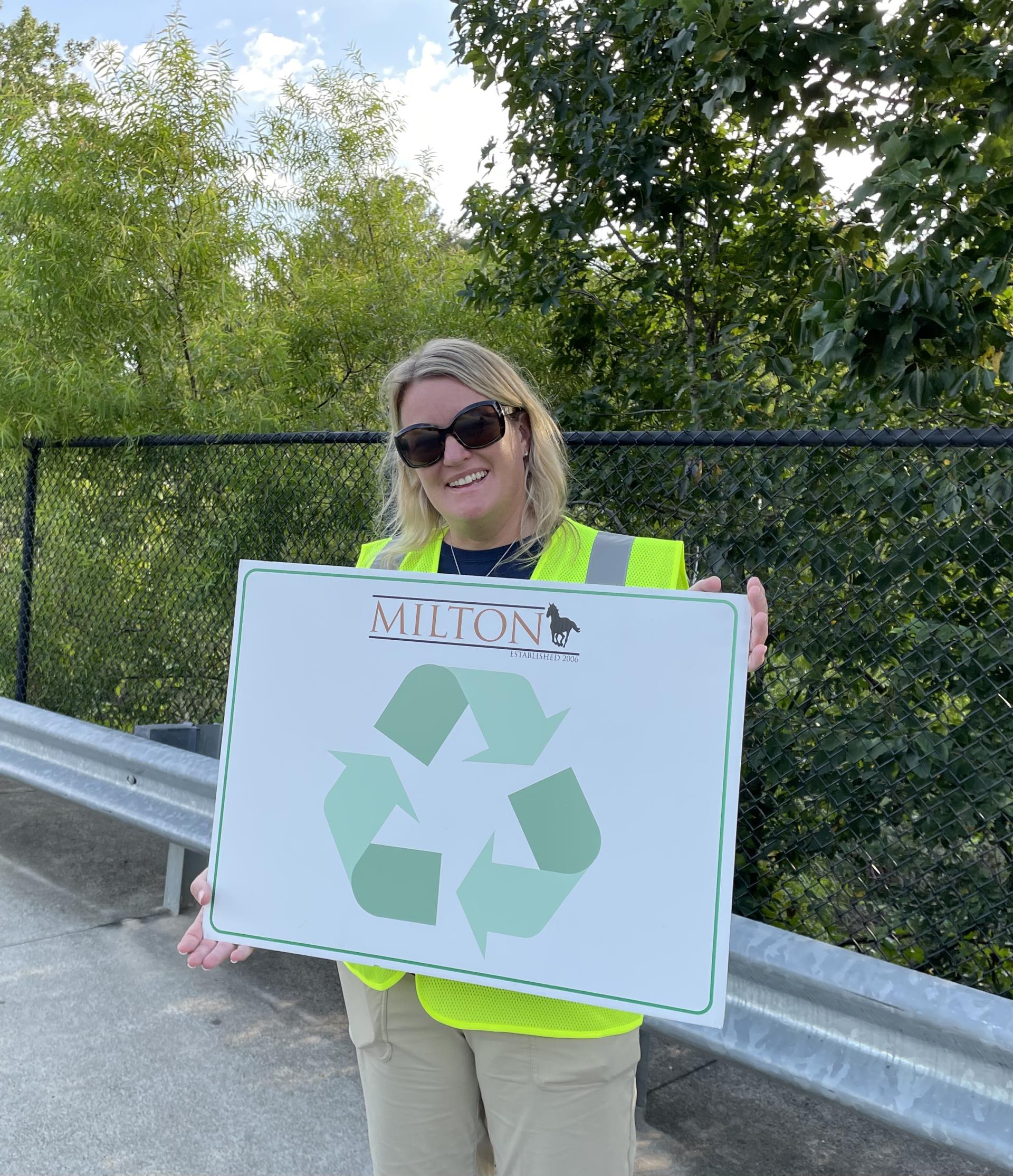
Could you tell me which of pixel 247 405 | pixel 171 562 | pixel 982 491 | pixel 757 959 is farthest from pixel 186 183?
pixel 757 959

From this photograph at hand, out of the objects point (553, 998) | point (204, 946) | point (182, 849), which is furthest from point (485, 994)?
point (182, 849)

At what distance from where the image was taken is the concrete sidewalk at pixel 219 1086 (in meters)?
2.49

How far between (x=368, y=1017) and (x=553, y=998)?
32cm

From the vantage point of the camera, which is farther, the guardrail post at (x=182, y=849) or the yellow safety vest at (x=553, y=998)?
the guardrail post at (x=182, y=849)

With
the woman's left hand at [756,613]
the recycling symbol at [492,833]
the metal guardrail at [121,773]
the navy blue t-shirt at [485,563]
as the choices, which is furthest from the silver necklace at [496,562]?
the metal guardrail at [121,773]

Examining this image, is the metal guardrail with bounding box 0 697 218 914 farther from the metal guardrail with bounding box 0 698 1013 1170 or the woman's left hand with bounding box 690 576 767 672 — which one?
the woman's left hand with bounding box 690 576 767 672

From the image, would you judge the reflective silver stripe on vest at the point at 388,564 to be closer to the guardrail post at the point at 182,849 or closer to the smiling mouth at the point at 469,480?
the smiling mouth at the point at 469,480

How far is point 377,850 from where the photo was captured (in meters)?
1.50

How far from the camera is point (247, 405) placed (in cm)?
494

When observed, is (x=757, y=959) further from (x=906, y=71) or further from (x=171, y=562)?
(x=171, y=562)

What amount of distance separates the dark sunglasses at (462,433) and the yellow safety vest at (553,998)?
0.18 meters

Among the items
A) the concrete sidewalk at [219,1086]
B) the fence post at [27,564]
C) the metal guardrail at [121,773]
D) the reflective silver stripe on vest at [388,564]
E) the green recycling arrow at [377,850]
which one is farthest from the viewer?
the fence post at [27,564]

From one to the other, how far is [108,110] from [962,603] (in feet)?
14.0

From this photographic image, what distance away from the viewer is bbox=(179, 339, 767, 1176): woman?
144 cm
